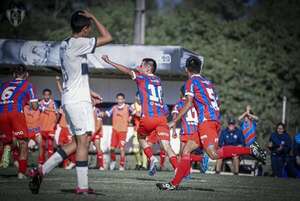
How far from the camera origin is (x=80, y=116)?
476 inches

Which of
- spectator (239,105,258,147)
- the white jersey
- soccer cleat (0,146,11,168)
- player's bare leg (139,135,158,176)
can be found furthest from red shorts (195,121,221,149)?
spectator (239,105,258,147)

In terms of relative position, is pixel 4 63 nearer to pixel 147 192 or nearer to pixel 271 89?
pixel 147 192

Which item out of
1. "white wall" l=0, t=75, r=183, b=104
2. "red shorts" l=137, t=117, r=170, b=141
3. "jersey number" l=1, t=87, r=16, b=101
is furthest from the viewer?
"white wall" l=0, t=75, r=183, b=104

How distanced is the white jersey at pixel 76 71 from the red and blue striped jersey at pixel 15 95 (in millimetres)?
3573

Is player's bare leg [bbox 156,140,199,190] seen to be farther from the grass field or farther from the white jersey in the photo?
the white jersey

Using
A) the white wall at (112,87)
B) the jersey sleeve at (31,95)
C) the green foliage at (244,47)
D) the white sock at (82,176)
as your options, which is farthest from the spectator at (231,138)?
the green foliage at (244,47)

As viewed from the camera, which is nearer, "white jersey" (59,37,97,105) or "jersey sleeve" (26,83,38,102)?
"white jersey" (59,37,97,105)

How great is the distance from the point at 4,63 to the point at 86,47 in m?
14.4

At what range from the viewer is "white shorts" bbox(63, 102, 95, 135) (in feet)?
39.6

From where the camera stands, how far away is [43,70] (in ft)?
92.4

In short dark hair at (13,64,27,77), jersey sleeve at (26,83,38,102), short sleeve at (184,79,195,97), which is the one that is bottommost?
jersey sleeve at (26,83,38,102)

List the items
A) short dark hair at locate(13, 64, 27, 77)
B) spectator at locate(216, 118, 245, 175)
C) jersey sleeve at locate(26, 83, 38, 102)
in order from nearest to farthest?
jersey sleeve at locate(26, 83, 38, 102)
short dark hair at locate(13, 64, 27, 77)
spectator at locate(216, 118, 245, 175)

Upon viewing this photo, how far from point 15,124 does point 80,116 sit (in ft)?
14.0

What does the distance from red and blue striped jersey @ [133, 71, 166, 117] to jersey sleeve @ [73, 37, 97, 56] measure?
4.31 m
